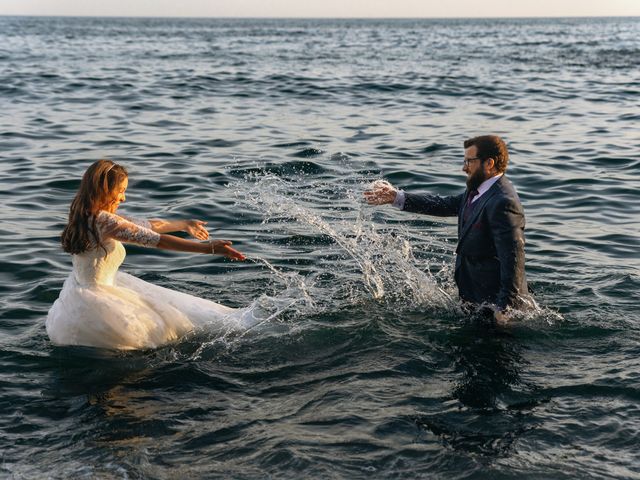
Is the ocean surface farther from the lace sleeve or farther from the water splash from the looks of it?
the lace sleeve

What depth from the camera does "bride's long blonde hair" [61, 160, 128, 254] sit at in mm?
7180

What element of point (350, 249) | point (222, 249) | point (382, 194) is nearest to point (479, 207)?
point (382, 194)

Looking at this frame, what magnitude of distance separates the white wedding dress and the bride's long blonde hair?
0.25 ft

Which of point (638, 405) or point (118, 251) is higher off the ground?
point (118, 251)

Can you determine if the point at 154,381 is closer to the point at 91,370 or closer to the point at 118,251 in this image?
the point at 91,370

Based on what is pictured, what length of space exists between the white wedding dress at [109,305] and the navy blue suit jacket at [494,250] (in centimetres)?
277

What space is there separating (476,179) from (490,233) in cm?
50

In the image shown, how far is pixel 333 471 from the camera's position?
592 centimetres

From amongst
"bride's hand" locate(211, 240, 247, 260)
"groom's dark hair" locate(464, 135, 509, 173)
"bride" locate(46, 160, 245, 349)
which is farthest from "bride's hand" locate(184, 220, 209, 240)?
"groom's dark hair" locate(464, 135, 509, 173)

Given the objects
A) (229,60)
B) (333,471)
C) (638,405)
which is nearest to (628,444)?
(638,405)

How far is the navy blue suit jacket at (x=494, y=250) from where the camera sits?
24.6ft

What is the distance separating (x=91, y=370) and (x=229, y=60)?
3624cm

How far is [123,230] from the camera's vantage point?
7234 millimetres

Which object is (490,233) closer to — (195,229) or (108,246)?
(195,229)
